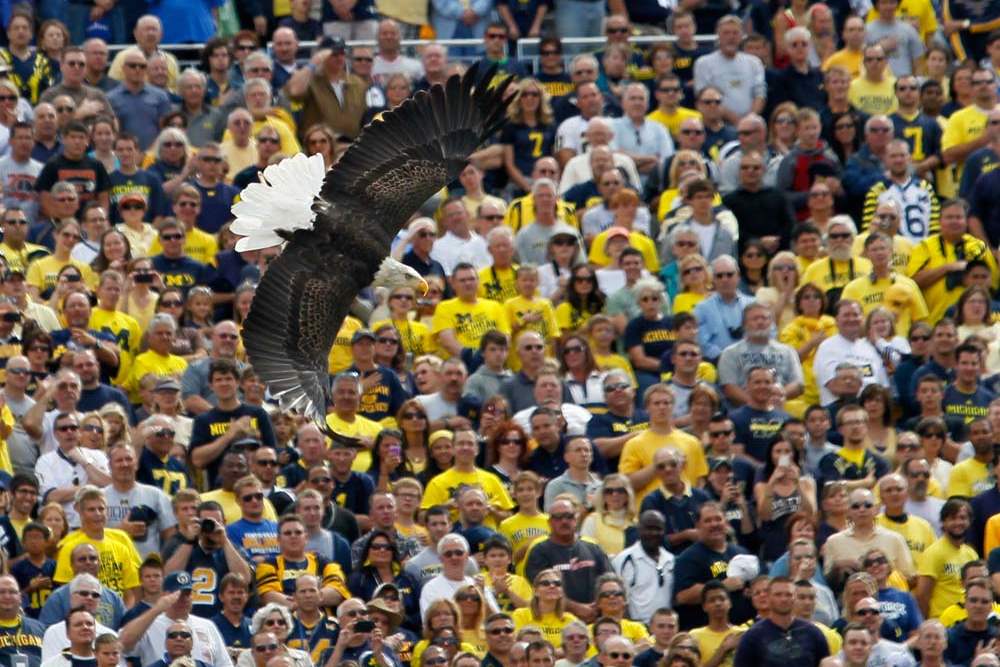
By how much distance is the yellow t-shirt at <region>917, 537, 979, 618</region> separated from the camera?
742 inches

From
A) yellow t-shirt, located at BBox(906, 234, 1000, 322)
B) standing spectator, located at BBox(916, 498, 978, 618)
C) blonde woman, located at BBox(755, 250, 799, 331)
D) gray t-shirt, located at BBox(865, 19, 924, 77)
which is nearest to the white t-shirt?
blonde woman, located at BBox(755, 250, 799, 331)

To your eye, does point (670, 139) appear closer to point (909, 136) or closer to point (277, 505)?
point (909, 136)

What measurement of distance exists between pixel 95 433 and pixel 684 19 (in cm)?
840

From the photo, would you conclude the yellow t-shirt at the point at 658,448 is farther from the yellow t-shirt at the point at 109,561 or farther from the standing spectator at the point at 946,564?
the yellow t-shirt at the point at 109,561

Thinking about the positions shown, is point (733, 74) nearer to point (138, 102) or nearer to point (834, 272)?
point (834, 272)

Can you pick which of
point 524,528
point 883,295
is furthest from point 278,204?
point 883,295

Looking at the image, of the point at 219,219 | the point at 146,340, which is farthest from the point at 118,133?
the point at 146,340

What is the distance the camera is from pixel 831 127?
24016 millimetres

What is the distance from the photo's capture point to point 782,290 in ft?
70.4

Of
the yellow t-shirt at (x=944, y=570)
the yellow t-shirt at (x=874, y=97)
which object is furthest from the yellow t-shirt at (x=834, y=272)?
the yellow t-shirt at (x=944, y=570)

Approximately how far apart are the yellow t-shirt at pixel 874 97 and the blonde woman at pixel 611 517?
6601 mm

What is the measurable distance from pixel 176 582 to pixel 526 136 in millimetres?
7062

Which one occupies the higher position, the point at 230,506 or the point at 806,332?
the point at 806,332

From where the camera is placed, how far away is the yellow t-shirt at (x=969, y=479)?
64.3 ft
